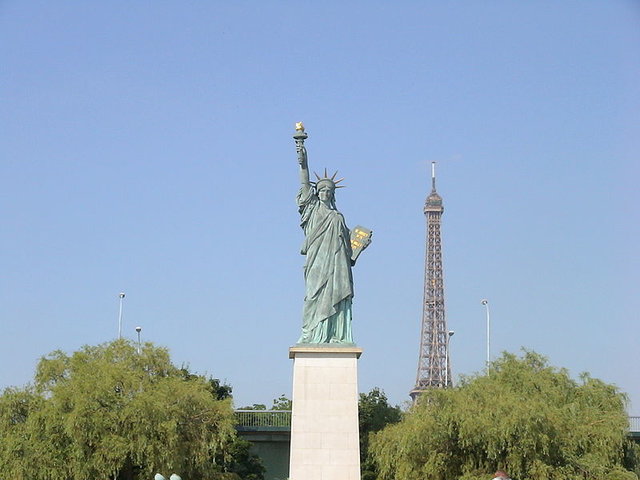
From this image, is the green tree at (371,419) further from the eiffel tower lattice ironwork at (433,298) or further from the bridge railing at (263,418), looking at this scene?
the eiffel tower lattice ironwork at (433,298)

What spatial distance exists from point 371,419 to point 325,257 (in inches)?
400

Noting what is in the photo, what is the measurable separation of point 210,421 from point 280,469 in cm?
616

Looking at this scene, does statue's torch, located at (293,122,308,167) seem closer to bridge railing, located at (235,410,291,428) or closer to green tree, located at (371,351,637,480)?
green tree, located at (371,351,637,480)

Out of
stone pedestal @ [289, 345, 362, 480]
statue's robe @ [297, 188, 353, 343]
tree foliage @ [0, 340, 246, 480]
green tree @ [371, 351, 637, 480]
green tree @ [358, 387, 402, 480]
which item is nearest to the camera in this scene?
stone pedestal @ [289, 345, 362, 480]

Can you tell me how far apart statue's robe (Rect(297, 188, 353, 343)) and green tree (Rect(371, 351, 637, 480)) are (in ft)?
13.3

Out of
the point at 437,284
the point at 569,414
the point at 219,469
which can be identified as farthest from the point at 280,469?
the point at 437,284

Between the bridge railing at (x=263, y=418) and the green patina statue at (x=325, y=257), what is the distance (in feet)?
33.5

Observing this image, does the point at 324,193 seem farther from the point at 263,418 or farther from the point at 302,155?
the point at 263,418

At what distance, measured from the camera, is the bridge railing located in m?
37.7

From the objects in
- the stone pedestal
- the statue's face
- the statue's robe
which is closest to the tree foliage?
the stone pedestal

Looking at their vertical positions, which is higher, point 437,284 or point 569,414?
point 437,284

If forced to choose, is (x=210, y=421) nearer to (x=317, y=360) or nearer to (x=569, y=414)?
(x=317, y=360)

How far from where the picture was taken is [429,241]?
83.8 m

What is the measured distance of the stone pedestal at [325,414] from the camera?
26922mm
